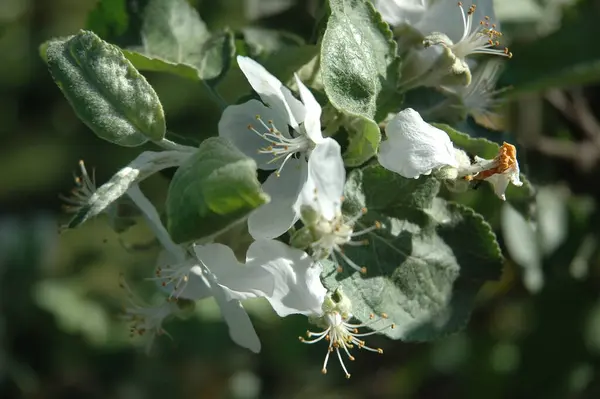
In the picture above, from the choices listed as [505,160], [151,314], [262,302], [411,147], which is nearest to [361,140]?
[411,147]

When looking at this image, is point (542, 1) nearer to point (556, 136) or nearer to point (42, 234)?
point (556, 136)

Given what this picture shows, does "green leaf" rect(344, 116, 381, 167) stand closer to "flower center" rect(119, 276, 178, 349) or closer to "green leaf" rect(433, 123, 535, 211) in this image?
"green leaf" rect(433, 123, 535, 211)

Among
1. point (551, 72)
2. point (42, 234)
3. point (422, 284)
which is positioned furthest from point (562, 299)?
point (42, 234)

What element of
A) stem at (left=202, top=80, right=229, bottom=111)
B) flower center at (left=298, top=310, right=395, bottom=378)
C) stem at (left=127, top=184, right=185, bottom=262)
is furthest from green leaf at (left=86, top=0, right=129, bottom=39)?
flower center at (left=298, top=310, right=395, bottom=378)

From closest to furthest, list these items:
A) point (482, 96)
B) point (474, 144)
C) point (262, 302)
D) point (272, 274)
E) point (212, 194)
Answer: point (212, 194), point (272, 274), point (474, 144), point (482, 96), point (262, 302)

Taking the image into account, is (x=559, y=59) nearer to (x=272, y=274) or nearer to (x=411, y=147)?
(x=411, y=147)

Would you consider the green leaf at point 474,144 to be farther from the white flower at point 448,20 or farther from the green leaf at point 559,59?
the green leaf at point 559,59

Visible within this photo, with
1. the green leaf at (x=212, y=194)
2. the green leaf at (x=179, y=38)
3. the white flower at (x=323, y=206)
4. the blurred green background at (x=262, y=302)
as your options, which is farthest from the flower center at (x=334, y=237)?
the blurred green background at (x=262, y=302)
